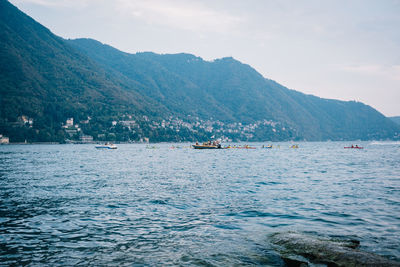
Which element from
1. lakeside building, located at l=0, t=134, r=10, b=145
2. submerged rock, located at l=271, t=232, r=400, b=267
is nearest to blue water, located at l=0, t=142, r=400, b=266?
submerged rock, located at l=271, t=232, r=400, b=267

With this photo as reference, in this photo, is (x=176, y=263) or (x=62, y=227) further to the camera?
(x=62, y=227)

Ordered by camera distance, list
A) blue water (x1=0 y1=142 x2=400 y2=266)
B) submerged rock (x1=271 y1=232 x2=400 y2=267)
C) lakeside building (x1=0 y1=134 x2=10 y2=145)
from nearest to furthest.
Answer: submerged rock (x1=271 y1=232 x2=400 y2=267) → blue water (x1=0 y1=142 x2=400 y2=266) → lakeside building (x1=0 y1=134 x2=10 y2=145)

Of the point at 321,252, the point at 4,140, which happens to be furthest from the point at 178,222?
the point at 4,140

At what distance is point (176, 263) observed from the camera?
29.0 ft

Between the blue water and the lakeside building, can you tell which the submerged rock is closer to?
the blue water

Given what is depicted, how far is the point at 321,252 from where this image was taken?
9164mm

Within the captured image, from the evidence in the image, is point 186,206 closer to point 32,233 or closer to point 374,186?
point 32,233

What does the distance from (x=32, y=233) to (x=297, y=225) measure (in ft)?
39.2

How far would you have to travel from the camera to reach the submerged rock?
326 inches

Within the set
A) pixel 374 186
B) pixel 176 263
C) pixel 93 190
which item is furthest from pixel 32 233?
pixel 374 186

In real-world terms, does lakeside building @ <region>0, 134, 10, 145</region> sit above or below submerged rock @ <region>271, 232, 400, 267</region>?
above

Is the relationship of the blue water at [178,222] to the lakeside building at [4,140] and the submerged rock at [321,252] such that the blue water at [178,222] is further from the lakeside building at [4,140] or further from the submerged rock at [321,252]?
the lakeside building at [4,140]

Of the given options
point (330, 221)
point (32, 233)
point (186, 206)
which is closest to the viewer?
point (32, 233)

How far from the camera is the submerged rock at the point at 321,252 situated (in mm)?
8273
